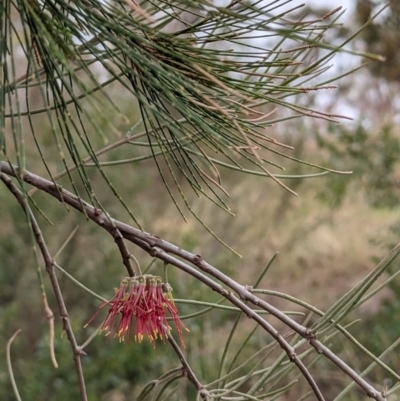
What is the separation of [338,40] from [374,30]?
1.32ft

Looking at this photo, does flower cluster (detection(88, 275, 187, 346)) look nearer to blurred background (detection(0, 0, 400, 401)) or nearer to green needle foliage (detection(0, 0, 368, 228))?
green needle foliage (detection(0, 0, 368, 228))

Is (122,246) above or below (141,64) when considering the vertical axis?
below

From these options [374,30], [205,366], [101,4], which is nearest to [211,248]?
[205,366]

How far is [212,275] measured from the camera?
15.1 inches

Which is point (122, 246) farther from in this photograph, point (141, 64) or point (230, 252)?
point (230, 252)

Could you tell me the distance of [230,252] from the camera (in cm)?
206

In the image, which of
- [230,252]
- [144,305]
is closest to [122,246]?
[144,305]

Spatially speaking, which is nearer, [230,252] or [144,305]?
[144,305]

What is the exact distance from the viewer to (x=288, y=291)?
2783mm

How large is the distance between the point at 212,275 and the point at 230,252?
5.53 ft

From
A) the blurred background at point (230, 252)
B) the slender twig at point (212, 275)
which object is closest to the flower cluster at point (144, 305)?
the slender twig at point (212, 275)

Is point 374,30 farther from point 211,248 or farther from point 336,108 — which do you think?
point 211,248

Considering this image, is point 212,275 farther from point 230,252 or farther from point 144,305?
point 230,252

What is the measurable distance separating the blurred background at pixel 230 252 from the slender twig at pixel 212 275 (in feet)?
2.46
